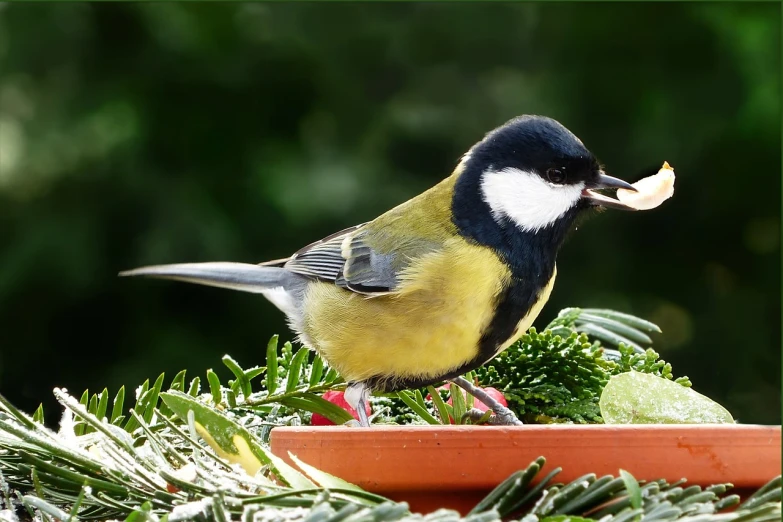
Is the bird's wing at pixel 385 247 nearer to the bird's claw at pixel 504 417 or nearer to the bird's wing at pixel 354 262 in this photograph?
the bird's wing at pixel 354 262

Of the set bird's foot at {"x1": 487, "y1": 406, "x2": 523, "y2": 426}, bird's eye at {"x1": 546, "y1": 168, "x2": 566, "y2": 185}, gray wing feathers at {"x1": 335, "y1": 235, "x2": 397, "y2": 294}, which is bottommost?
bird's foot at {"x1": 487, "y1": 406, "x2": 523, "y2": 426}

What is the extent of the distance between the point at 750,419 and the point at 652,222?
3.58ft

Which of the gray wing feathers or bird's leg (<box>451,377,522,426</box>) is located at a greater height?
the gray wing feathers

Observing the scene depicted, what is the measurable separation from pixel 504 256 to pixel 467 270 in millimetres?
56

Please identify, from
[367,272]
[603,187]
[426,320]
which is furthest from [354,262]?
[603,187]

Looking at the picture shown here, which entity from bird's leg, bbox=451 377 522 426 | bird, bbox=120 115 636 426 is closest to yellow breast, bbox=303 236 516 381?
bird, bbox=120 115 636 426

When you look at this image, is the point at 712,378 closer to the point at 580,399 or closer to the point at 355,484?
the point at 580,399

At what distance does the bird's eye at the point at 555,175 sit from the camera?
1284mm

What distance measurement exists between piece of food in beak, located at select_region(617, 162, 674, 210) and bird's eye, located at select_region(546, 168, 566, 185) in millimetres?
90

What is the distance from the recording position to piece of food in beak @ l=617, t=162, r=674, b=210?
120 cm

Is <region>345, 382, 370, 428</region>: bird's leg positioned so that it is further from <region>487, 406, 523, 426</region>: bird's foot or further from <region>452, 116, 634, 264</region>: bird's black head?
<region>452, 116, 634, 264</region>: bird's black head

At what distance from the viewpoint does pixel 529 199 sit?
4.20 feet

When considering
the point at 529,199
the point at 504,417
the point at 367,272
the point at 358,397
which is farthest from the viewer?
the point at 367,272

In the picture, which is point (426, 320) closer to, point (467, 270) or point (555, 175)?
point (467, 270)
